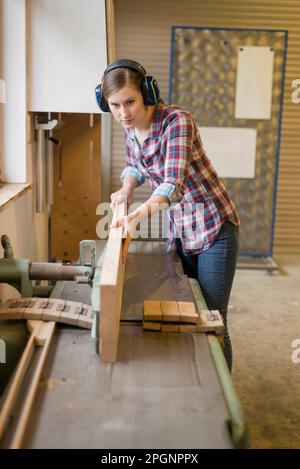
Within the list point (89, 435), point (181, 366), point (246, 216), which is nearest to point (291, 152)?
point (246, 216)

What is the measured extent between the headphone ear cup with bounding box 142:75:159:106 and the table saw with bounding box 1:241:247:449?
81 cm

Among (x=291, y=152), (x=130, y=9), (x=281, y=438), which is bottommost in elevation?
(x=281, y=438)

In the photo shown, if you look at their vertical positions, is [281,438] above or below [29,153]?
below

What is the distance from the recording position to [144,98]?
6.70 ft

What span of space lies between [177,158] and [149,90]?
0.28 meters

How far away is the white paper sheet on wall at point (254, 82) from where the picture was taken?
5.10m

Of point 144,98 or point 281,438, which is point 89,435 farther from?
point 281,438

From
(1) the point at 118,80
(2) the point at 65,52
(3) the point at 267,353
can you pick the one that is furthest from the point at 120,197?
(3) the point at 267,353

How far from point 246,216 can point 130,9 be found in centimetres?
255

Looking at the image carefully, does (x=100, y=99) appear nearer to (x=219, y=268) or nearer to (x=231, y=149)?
(x=219, y=268)

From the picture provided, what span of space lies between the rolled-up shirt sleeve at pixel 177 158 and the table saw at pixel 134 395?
0.46 m

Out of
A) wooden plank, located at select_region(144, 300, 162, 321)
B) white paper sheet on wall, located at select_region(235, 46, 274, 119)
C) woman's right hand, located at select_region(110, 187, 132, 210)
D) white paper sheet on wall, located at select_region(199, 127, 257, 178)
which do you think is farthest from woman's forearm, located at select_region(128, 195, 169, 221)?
white paper sheet on wall, located at select_region(235, 46, 274, 119)

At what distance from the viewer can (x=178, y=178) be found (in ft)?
6.47
